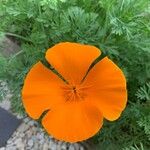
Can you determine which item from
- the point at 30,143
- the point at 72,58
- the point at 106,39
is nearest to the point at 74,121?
the point at 72,58

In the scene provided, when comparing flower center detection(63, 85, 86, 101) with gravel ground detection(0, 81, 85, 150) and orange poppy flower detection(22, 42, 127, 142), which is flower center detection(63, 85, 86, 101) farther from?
gravel ground detection(0, 81, 85, 150)

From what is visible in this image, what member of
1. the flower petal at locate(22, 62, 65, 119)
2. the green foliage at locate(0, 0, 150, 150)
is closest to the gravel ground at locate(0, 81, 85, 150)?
the green foliage at locate(0, 0, 150, 150)

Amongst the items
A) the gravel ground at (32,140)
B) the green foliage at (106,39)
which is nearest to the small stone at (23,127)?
the gravel ground at (32,140)

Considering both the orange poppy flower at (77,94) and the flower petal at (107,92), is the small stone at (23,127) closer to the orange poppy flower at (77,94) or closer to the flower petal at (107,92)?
the orange poppy flower at (77,94)

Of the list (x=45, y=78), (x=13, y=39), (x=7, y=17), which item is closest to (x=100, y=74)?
(x=45, y=78)

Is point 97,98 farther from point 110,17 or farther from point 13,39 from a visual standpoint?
point 13,39

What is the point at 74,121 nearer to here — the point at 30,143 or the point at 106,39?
the point at 106,39
